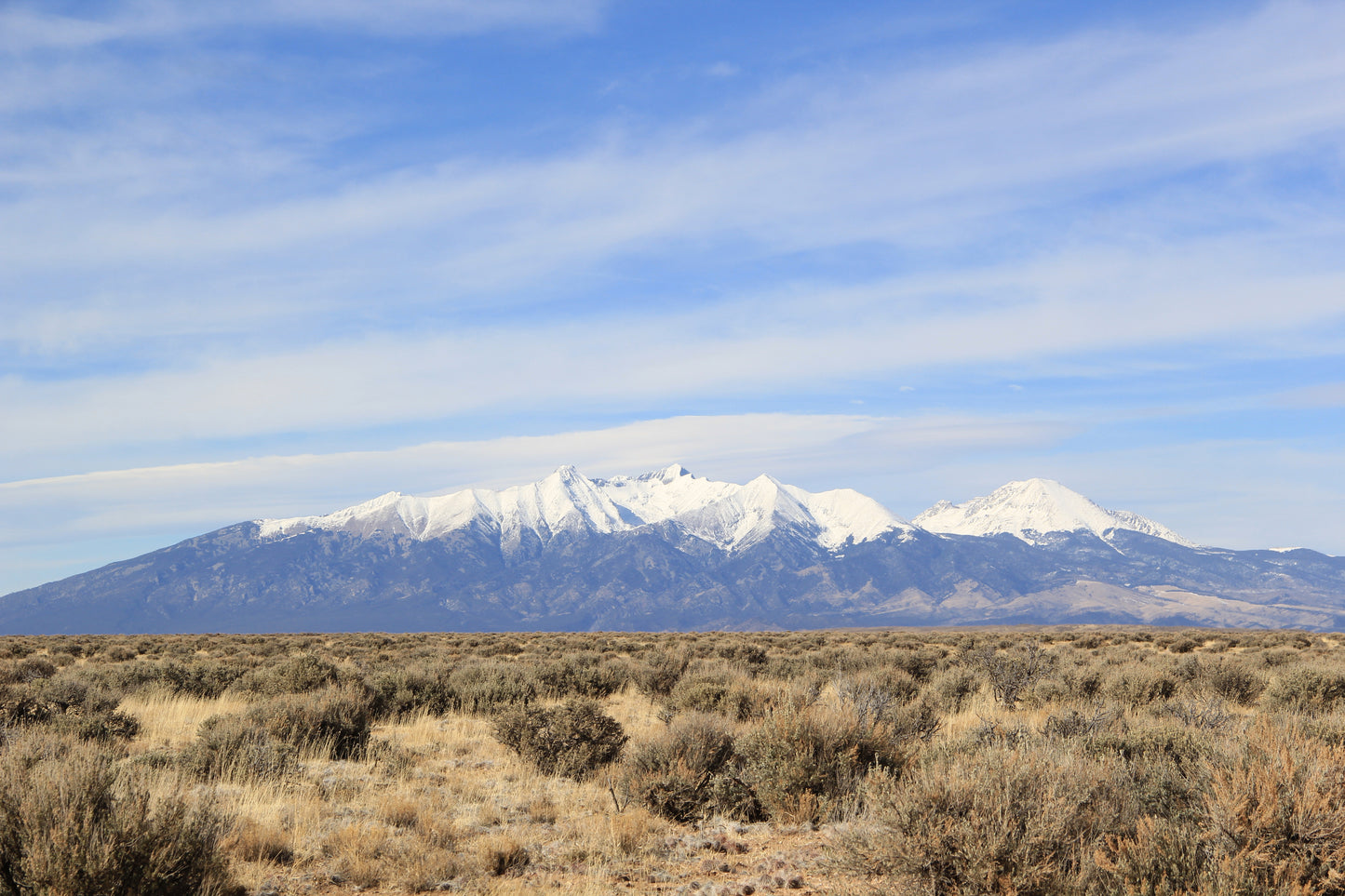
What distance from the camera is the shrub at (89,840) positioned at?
16.4 feet

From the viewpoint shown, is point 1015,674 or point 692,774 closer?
point 692,774

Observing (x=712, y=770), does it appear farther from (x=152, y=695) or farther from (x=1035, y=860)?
(x=152, y=695)

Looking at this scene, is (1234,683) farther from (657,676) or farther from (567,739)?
(567,739)

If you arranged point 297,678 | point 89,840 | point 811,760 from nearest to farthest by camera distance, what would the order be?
point 89,840, point 811,760, point 297,678

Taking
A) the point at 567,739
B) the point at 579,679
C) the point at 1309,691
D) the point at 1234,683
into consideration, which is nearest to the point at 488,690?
the point at 579,679

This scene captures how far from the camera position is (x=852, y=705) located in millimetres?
10133

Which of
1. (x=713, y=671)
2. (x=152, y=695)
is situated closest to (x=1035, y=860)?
(x=713, y=671)

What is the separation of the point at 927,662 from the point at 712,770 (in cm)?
1506

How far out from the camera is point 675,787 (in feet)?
31.1

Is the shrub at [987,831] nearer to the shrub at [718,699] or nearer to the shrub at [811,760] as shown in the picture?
the shrub at [811,760]

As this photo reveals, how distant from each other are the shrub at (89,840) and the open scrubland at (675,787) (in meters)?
0.02

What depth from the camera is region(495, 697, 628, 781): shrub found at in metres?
11.3

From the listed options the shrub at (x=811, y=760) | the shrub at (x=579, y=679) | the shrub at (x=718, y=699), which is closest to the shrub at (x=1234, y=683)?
the shrub at (x=718, y=699)

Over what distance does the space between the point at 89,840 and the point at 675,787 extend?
5.93m
